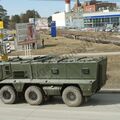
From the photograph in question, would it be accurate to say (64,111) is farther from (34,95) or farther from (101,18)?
(101,18)

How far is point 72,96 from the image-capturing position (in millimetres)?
Result: 13492

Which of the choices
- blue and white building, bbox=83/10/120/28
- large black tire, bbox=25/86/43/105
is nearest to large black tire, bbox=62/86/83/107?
large black tire, bbox=25/86/43/105

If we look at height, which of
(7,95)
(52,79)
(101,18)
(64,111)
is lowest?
(64,111)

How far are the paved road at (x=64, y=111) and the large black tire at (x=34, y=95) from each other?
21cm

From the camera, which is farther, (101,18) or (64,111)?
(101,18)

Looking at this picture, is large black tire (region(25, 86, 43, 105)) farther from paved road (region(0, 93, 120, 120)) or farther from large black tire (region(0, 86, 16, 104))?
large black tire (region(0, 86, 16, 104))

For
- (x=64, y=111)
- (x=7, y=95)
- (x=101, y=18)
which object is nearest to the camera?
(x=64, y=111)

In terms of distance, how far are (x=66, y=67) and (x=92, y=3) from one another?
177 metres

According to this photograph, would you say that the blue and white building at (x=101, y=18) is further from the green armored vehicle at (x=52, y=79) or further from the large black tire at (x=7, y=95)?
the large black tire at (x=7, y=95)

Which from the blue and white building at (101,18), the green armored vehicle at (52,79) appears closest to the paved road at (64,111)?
the green armored vehicle at (52,79)

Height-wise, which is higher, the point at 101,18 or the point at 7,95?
the point at 101,18

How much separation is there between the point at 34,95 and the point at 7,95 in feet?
3.74

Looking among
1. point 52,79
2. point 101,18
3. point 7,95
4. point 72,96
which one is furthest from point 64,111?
point 101,18

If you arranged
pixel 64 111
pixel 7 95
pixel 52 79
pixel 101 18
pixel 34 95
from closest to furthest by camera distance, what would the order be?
pixel 64 111, pixel 52 79, pixel 34 95, pixel 7 95, pixel 101 18
